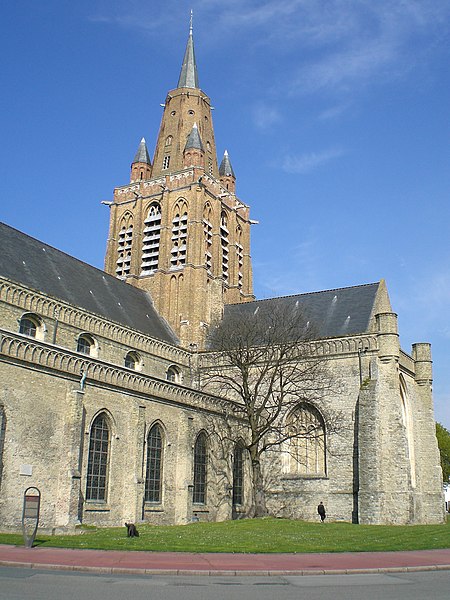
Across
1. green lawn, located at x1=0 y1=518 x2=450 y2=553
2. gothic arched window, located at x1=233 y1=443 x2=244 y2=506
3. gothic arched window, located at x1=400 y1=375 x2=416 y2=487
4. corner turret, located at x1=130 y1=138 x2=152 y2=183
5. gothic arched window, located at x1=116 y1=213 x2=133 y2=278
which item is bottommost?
green lawn, located at x1=0 y1=518 x2=450 y2=553

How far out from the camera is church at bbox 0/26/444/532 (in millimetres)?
24297

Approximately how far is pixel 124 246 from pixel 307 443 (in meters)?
22.0

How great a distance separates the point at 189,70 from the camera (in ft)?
181

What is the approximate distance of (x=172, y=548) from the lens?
54.2 ft

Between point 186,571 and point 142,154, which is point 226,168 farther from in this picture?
point 186,571

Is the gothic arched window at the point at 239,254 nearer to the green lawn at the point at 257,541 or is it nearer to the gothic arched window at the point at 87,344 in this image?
the gothic arched window at the point at 87,344

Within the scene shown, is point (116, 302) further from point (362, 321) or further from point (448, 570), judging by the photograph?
point (448, 570)

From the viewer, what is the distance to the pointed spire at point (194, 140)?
50.4 meters

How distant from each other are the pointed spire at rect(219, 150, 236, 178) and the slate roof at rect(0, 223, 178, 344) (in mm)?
15470

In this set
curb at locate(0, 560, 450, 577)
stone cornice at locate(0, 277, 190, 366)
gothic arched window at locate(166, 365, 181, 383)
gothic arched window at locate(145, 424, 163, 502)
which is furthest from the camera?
gothic arched window at locate(166, 365, 181, 383)

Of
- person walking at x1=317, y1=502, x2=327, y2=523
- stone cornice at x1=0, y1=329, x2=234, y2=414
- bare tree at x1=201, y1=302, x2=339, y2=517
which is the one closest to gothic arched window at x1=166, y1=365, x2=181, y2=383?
bare tree at x1=201, y1=302, x2=339, y2=517

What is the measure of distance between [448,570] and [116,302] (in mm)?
29530

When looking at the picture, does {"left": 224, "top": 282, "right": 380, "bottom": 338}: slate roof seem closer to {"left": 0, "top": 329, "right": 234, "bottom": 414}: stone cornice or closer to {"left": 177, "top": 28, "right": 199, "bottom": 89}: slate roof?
{"left": 0, "top": 329, "right": 234, "bottom": 414}: stone cornice

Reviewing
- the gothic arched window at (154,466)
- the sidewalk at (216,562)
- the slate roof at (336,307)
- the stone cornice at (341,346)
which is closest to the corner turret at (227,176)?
the slate roof at (336,307)
